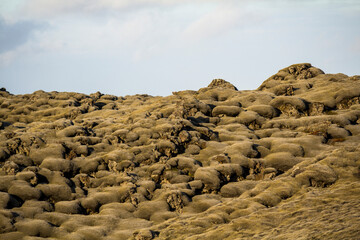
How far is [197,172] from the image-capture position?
41250 millimetres

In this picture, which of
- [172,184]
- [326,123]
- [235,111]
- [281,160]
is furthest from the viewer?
[235,111]

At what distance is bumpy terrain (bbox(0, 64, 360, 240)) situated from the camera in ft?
88.1

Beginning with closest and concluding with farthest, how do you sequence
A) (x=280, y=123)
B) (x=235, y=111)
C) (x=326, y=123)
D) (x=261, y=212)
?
1. (x=261, y=212)
2. (x=326, y=123)
3. (x=280, y=123)
4. (x=235, y=111)

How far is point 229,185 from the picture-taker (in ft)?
129

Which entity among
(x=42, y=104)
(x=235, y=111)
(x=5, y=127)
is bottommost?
(x=235, y=111)

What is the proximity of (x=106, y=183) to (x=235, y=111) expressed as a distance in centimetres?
3065

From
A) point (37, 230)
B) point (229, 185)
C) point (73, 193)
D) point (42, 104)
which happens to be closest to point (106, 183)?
point (73, 193)

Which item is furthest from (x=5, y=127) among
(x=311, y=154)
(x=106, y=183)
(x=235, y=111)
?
(x=311, y=154)

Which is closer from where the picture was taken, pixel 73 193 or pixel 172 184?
pixel 73 193

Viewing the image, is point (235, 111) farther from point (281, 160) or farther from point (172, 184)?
point (172, 184)

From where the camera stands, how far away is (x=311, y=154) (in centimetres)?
4472

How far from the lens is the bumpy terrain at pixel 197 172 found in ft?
88.1

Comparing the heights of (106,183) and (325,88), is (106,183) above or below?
below

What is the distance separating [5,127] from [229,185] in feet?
143
